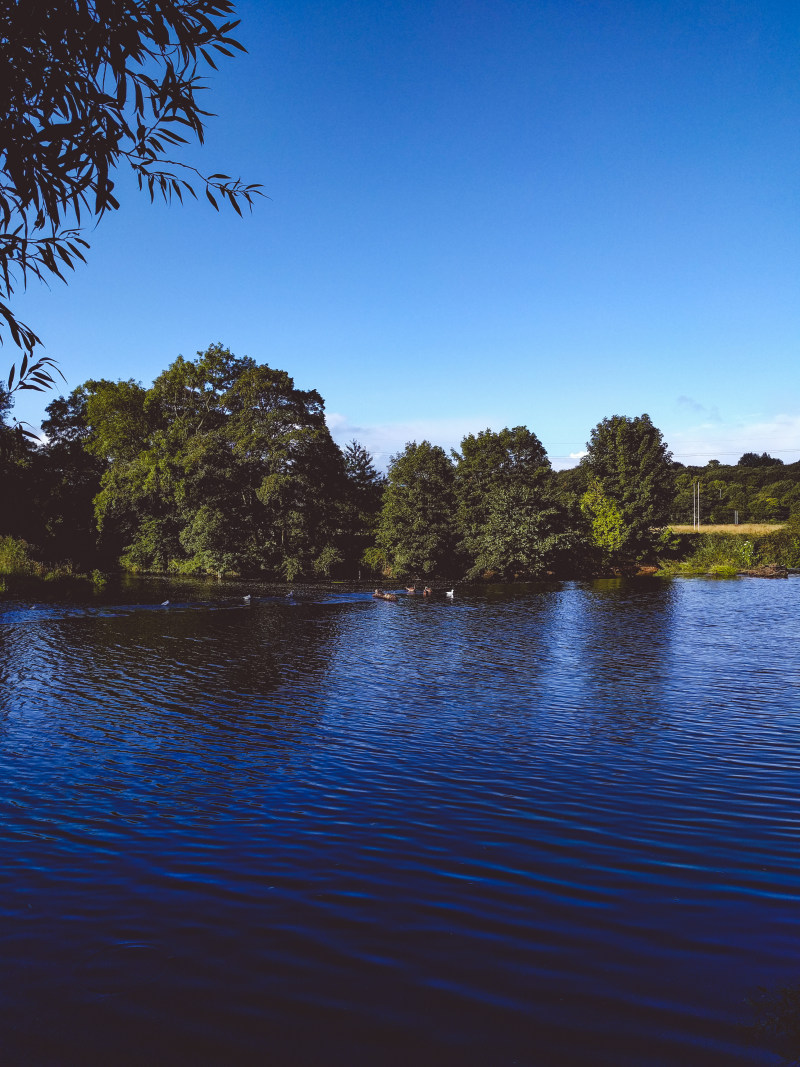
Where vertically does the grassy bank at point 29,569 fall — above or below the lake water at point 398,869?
above

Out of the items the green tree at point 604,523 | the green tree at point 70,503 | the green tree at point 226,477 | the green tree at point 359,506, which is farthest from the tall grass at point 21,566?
the green tree at point 604,523

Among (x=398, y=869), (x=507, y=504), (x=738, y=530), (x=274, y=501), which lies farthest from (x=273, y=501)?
(x=738, y=530)

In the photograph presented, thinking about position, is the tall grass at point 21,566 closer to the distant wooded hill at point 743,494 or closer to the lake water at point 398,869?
the lake water at point 398,869

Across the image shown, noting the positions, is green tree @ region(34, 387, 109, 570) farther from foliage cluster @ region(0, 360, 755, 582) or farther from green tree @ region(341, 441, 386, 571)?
green tree @ region(341, 441, 386, 571)

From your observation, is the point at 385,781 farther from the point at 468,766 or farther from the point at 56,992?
the point at 56,992

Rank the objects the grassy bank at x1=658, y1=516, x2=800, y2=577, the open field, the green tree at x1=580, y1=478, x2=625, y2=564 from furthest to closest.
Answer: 1. the open field
2. the green tree at x1=580, y1=478, x2=625, y2=564
3. the grassy bank at x1=658, y1=516, x2=800, y2=577

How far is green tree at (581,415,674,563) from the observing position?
82875mm

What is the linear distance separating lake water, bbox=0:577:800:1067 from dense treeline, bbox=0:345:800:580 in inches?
1607

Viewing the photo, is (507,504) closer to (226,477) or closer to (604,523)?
(604,523)

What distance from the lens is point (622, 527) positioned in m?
82.6

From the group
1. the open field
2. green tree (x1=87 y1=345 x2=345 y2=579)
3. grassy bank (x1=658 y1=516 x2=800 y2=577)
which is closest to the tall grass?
green tree (x1=87 y1=345 x2=345 y2=579)

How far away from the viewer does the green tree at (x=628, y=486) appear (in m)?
82.9

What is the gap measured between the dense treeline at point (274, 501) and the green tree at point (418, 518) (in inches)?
5.5

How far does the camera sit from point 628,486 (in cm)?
8625
